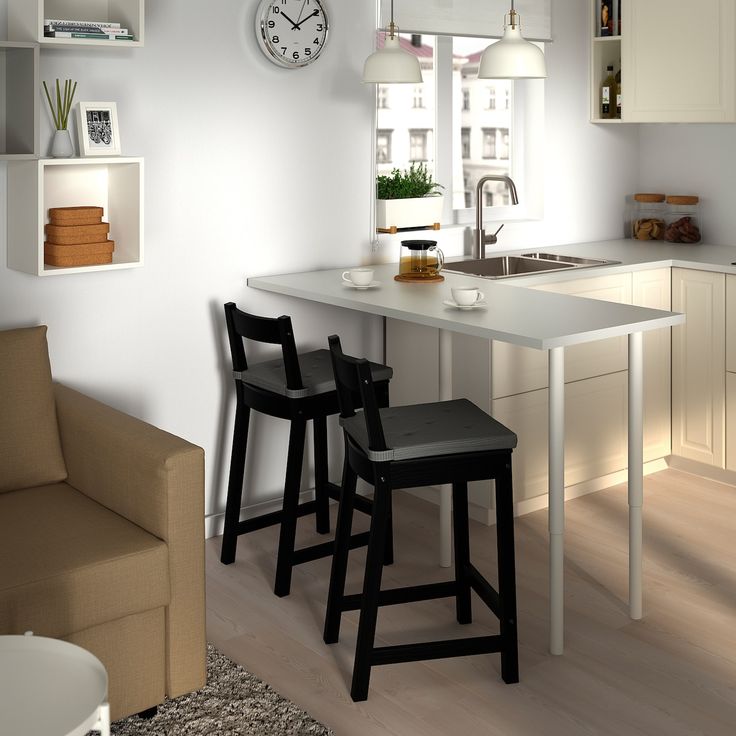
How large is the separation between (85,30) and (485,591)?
189cm

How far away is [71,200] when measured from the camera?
321 centimetres

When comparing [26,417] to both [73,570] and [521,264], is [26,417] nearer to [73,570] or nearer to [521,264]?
[73,570]

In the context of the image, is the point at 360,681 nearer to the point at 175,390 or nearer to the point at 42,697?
the point at 42,697

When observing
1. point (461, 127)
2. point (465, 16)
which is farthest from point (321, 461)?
point (465, 16)

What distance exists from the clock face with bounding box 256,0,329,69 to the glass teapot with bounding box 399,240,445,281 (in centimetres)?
74

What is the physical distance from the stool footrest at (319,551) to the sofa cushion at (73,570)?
745mm

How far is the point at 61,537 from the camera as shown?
8.17 feet

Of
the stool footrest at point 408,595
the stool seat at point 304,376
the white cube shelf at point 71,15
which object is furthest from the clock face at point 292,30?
the stool footrest at point 408,595

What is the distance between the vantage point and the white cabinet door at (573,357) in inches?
142

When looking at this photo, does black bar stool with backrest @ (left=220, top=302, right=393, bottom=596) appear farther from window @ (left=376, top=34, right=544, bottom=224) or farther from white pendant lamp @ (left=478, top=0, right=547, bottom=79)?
window @ (left=376, top=34, right=544, bottom=224)

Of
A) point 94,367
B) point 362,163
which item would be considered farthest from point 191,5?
point 94,367

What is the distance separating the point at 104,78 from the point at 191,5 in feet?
1.30

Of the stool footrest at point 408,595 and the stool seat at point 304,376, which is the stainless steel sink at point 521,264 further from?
the stool footrest at point 408,595

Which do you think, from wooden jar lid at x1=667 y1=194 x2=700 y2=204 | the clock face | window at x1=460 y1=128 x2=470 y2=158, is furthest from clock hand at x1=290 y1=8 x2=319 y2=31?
wooden jar lid at x1=667 y1=194 x2=700 y2=204
